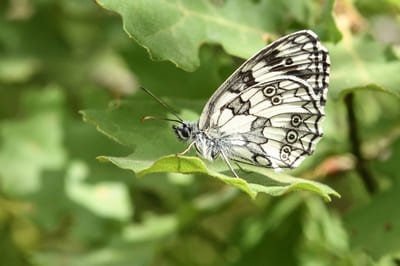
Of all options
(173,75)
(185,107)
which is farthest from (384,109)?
(185,107)

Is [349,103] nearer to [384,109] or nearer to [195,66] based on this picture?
[195,66]

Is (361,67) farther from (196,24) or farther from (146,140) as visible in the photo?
(146,140)

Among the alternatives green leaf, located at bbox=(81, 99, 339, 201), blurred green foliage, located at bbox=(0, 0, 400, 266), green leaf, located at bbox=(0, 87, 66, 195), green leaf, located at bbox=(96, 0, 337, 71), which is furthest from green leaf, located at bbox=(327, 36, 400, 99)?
green leaf, located at bbox=(0, 87, 66, 195)

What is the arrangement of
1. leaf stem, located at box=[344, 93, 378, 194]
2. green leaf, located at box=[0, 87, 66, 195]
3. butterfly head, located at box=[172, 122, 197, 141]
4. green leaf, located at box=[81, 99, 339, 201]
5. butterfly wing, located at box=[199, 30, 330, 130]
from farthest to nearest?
green leaf, located at box=[0, 87, 66, 195]
leaf stem, located at box=[344, 93, 378, 194]
butterfly head, located at box=[172, 122, 197, 141]
butterfly wing, located at box=[199, 30, 330, 130]
green leaf, located at box=[81, 99, 339, 201]

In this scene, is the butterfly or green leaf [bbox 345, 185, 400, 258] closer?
the butterfly

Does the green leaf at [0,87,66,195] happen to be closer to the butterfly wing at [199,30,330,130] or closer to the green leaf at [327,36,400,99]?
the butterfly wing at [199,30,330,130]

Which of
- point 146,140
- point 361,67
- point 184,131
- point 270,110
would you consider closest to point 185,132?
point 184,131
